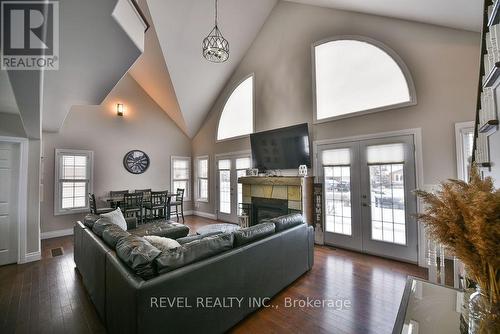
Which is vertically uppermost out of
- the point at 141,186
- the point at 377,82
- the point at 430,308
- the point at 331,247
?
the point at 377,82

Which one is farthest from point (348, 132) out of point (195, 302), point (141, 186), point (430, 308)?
point (141, 186)

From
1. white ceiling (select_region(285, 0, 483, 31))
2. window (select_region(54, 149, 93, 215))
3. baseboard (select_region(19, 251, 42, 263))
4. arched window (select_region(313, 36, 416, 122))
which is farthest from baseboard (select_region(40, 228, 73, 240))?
white ceiling (select_region(285, 0, 483, 31))

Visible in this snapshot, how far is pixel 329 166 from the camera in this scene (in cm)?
429

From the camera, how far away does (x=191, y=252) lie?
5.63ft

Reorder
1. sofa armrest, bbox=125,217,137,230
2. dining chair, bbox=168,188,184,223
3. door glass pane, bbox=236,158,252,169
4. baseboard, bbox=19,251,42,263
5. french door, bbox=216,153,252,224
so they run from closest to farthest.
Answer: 1. baseboard, bbox=19,251,42,263
2. sofa armrest, bbox=125,217,137,230
3. door glass pane, bbox=236,158,252,169
4. french door, bbox=216,153,252,224
5. dining chair, bbox=168,188,184,223

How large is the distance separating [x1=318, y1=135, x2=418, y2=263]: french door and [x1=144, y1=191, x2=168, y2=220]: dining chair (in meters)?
4.10

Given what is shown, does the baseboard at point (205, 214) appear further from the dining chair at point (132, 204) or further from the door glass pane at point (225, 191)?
the dining chair at point (132, 204)

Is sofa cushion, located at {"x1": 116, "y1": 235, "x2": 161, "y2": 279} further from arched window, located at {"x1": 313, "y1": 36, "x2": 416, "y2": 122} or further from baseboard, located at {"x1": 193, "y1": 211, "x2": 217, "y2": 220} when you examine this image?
baseboard, located at {"x1": 193, "y1": 211, "x2": 217, "y2": 220}

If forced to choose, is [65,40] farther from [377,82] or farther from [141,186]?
[141,186]

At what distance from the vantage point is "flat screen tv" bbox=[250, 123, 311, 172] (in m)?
4.52

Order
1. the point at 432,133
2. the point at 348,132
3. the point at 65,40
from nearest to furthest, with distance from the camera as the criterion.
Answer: the point at 65,40 → the point at 432,133 → the point at 348,132

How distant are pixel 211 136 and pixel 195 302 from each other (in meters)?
5.78

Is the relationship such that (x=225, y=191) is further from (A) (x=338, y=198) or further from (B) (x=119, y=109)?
(B) (x=119, y=109)

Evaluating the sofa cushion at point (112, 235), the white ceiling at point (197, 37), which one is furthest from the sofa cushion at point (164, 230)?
the white ceiling at point (197, 37)
